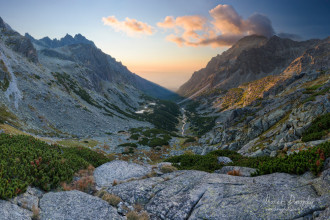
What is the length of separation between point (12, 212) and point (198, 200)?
888 cm

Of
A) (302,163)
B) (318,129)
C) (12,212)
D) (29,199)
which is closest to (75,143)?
(29,199)

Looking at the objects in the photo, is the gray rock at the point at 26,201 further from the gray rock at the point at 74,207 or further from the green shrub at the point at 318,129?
the green shrub at the point at 318,129

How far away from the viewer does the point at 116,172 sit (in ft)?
52.9

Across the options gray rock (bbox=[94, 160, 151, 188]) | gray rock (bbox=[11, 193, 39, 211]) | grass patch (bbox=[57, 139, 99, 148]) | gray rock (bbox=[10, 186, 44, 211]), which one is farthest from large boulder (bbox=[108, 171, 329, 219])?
grass patch (bbox=[57, 139, 99, 148])

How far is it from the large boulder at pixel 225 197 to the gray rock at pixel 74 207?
57.7 inches

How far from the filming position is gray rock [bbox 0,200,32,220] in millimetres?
7773

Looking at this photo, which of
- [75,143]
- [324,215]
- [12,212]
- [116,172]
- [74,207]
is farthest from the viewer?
[75,143]

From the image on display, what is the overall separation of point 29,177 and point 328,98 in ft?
118

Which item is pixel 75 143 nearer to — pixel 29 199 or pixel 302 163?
pixel 29 199

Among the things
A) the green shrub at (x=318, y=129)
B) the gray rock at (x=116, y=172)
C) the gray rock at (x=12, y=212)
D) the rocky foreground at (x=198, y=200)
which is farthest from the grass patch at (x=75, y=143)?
the green shrub at (x=318, y=129)

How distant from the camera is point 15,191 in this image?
9.16 m

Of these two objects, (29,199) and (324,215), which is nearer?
(324,215)

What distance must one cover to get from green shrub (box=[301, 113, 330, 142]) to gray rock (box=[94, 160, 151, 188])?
16492 mm

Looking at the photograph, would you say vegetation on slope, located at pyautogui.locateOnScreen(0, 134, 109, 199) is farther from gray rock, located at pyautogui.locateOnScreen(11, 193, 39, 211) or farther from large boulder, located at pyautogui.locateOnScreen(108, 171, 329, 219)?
large boulder, located at pyautogui.locateOnScreen(108, 171, 329, 219)
